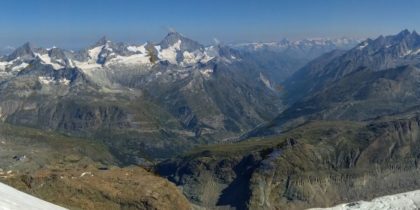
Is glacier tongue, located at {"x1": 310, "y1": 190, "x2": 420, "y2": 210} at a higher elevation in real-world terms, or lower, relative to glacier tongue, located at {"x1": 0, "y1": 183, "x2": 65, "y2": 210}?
lower

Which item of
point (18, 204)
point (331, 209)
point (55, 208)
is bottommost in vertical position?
point (331, 209)

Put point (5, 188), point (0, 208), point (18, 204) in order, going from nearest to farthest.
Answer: point (0, 208)
point (18, 204)
point (5, 188)

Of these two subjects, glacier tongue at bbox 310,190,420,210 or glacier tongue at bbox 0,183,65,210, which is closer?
glacier tongue at bbox 0,183,65,210

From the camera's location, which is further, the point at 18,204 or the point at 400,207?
the point at 400,207

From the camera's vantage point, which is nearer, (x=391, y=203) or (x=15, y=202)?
(x=15, y=202)

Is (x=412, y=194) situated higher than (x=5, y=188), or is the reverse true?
(x=5, y=188)

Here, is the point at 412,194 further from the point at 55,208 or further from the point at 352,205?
the point at 55,208

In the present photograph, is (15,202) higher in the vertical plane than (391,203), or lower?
higher

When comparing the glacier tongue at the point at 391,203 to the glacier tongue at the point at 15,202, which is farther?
the glacier tongue at the point at 391,203

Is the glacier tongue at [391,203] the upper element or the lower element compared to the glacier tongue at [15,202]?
lower

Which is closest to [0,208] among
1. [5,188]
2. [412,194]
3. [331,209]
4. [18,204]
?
[18,204]

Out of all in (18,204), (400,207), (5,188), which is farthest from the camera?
(400,207)
